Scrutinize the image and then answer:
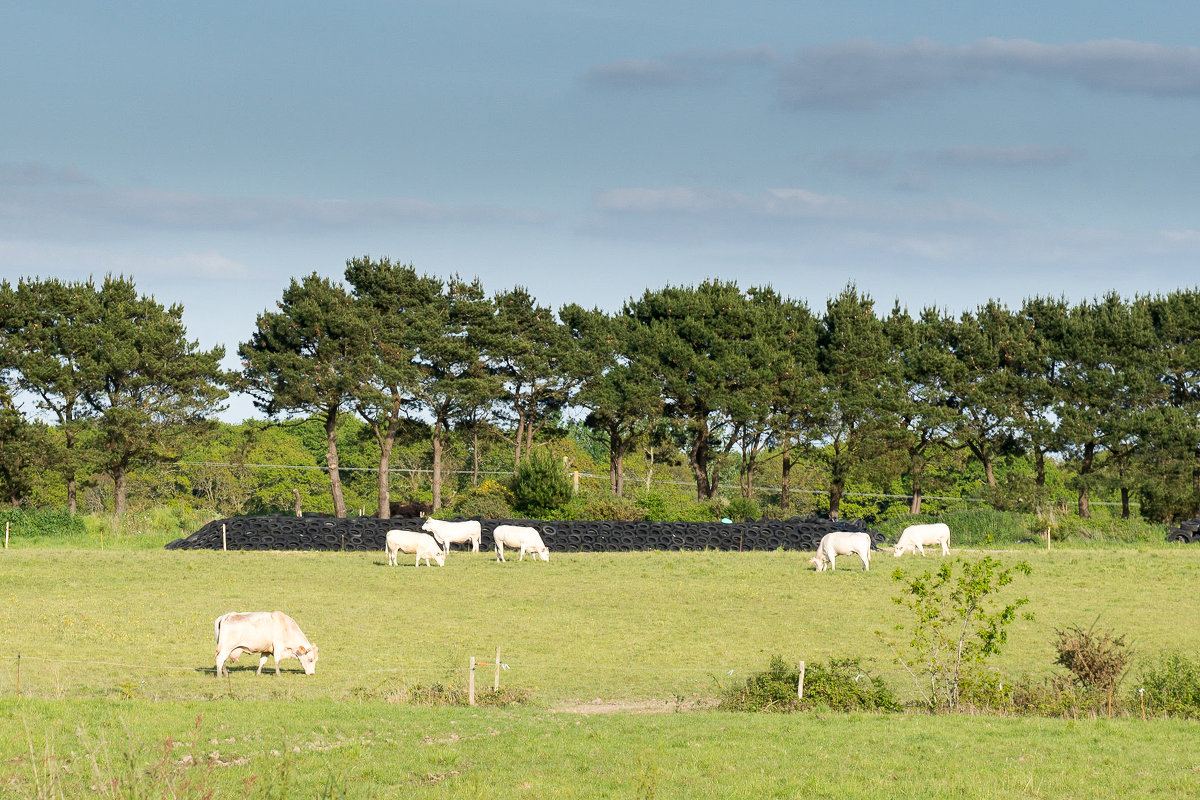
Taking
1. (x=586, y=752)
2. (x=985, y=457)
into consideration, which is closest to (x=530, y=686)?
(x=586, y=752)

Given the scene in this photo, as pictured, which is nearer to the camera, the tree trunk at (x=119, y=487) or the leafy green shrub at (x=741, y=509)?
the leafy green shrub at (x=741, y=509)

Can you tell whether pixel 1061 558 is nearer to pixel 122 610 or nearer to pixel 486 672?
pixel 486 672

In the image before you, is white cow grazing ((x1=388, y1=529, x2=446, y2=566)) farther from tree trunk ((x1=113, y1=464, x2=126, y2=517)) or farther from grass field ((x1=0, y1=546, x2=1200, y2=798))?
tree trunk ((x1=113, y1=464, x2=126, y2=517))

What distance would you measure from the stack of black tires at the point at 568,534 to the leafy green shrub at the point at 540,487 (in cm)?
393

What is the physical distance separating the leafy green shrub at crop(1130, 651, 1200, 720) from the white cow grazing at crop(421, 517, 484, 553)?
29.6 m

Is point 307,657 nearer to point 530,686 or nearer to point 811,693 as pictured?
point 530,686

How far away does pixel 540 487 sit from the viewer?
2019 inches

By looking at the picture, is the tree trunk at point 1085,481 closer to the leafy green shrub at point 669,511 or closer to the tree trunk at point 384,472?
the leafy green shrub at point 669,511

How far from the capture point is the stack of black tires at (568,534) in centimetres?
4547

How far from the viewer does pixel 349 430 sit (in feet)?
352

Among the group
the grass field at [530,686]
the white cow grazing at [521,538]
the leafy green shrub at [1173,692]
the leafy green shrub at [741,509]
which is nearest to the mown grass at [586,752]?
the grass field at [530,686]

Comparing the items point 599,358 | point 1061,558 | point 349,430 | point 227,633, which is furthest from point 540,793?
point 349,430

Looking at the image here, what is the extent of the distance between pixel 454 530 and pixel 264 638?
24939 mm

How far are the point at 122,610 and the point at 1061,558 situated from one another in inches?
1191
